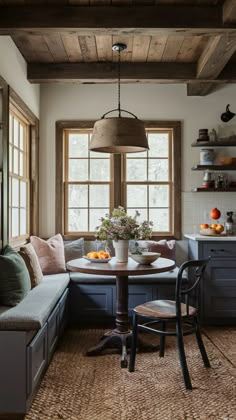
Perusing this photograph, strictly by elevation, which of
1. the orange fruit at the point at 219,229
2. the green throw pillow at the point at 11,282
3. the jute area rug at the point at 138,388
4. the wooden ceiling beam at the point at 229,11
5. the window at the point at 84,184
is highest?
the wooden ceiling beam at the point at 229,11

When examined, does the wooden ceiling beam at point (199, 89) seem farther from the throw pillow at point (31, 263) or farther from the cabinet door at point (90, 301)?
the throw pillow at point (31, 263)

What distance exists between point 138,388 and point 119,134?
1891 mm

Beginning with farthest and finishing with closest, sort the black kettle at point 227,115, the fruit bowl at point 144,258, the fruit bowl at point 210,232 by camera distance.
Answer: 1. the black kettle at point 227,115
2. the fruit bowl at point 210,232
3. the fruit bowl at point 144,258

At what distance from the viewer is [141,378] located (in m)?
2.97

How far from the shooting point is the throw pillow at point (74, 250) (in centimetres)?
480

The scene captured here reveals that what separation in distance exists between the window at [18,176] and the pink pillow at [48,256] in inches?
9.6

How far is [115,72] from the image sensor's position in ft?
14.9

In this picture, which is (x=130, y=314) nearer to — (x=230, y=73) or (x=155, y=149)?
(x=155, y=149)

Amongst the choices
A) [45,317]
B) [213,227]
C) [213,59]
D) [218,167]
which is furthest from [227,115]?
[45,317]

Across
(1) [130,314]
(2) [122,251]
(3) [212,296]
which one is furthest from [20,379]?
(3) [212,296]

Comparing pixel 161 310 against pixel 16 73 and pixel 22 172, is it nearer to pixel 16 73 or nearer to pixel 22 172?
pixel 22 172

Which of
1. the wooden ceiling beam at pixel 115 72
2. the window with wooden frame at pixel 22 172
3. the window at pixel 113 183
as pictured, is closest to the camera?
the window with wooden frame at pixel 22 172

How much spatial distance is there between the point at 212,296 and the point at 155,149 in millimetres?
2000

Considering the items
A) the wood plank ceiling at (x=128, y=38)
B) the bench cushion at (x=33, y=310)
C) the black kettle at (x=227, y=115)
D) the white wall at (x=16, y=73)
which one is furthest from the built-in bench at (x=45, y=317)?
the wood plank ceiling at (x=128, y=38)
